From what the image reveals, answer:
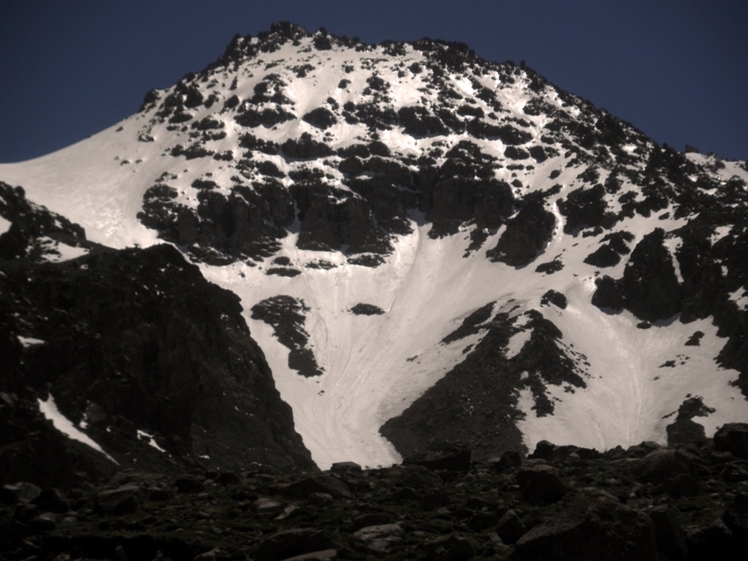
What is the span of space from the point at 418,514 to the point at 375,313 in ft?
447

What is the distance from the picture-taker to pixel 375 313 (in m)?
161

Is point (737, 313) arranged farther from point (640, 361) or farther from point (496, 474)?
point (496, 474)

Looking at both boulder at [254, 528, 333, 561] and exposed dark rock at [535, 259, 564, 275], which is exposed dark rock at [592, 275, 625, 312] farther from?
boulder at [254, 528, 333, 561]

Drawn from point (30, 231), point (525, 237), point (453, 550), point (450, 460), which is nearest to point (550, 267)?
point (525, 237)

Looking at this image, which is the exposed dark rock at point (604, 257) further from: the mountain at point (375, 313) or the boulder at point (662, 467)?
the boulder at point (662, 467)

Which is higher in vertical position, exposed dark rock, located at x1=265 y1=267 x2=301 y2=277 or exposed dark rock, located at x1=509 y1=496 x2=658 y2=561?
exposed dark rock, located at x1=265 y1=267 x2=301 y2=277

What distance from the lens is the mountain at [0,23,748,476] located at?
8531 centimetres

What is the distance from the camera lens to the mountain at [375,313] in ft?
280

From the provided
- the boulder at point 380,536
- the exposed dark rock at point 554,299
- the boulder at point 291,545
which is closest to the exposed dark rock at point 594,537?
the boulder at point 380,536

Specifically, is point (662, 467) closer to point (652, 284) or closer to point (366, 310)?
point (652, 284)

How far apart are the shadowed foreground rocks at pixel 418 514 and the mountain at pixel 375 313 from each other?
32531mm

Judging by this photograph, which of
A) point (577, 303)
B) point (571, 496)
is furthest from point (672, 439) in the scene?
point (571, 496)

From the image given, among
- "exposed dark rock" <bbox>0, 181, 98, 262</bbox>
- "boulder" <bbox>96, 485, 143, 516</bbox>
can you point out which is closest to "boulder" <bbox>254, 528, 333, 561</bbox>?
"boulder" <bbox>96, 485, 143, 516</bbox>

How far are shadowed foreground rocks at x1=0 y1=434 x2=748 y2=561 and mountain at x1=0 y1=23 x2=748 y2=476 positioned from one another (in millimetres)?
32531
